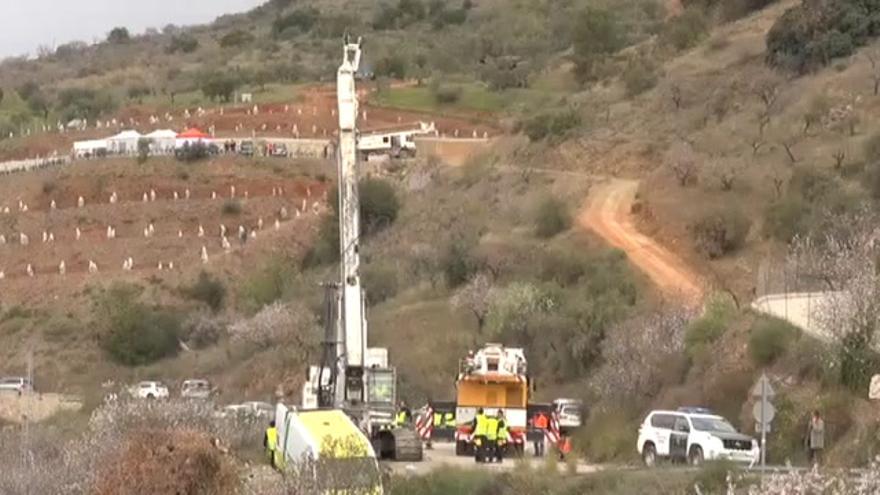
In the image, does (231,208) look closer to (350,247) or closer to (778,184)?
(778,184)

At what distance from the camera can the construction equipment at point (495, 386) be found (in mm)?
41625

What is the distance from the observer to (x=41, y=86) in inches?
6417

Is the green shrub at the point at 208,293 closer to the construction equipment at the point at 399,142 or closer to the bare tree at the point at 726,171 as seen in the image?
the construction equipment at the point at 399,142

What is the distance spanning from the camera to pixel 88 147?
10138cm

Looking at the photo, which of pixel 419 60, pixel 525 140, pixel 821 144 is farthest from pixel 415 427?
pixel 419 60

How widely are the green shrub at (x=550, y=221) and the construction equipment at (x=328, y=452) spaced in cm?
2877

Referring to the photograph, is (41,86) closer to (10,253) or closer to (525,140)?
(10,253)

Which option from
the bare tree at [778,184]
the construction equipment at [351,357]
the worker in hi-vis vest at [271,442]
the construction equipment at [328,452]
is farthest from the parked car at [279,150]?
the construction equipment at [328,452]

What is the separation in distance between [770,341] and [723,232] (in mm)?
17819

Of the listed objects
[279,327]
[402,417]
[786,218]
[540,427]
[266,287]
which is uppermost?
[786,218]

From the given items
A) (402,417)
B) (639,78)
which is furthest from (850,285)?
(639,78)

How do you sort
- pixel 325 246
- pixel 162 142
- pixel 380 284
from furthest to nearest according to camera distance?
pixel 162 142
pixel 325 246
pixel 380 284

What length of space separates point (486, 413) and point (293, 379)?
19291 millimetres

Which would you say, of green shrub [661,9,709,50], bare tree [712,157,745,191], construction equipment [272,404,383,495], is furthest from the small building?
construction equipment [272,404,383,495]
